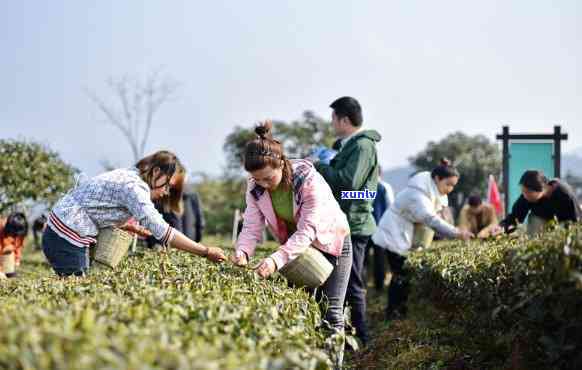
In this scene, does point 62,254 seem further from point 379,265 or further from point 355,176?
point 379,265

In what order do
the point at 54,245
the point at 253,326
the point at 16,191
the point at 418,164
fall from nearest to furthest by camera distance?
1. the point at 253,326
2. the point at 54,245
3. the point at 16,191
4. the point at 418,164

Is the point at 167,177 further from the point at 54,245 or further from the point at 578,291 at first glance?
the point at 578,291

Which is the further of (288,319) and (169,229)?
(169,229)

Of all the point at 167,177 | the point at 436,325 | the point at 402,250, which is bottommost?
the point at 436,325

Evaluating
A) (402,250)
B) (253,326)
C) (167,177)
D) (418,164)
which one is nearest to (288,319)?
(253,326)


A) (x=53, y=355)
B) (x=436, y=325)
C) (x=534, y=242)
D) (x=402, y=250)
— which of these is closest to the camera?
(x=53, y=355)

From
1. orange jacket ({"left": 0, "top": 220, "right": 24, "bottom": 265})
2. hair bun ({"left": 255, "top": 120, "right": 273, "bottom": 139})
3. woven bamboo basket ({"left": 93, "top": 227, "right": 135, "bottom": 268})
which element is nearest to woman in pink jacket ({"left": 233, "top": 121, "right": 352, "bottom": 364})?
hair bun ({"left": 255, "top": 120, "right": 273, "bottom": 139})

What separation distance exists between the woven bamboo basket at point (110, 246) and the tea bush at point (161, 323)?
2.24 ft

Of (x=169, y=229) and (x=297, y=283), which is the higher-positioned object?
(x=169, y=229)

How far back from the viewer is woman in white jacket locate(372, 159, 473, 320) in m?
7.61

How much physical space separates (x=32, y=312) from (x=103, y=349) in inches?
24.5

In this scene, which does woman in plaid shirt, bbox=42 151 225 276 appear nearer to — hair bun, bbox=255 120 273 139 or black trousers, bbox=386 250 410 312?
hair bun, bbox=255 120 273 139

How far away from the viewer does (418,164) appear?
3366 cm

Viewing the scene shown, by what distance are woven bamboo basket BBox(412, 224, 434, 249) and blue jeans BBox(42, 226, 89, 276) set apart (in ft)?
12.9
